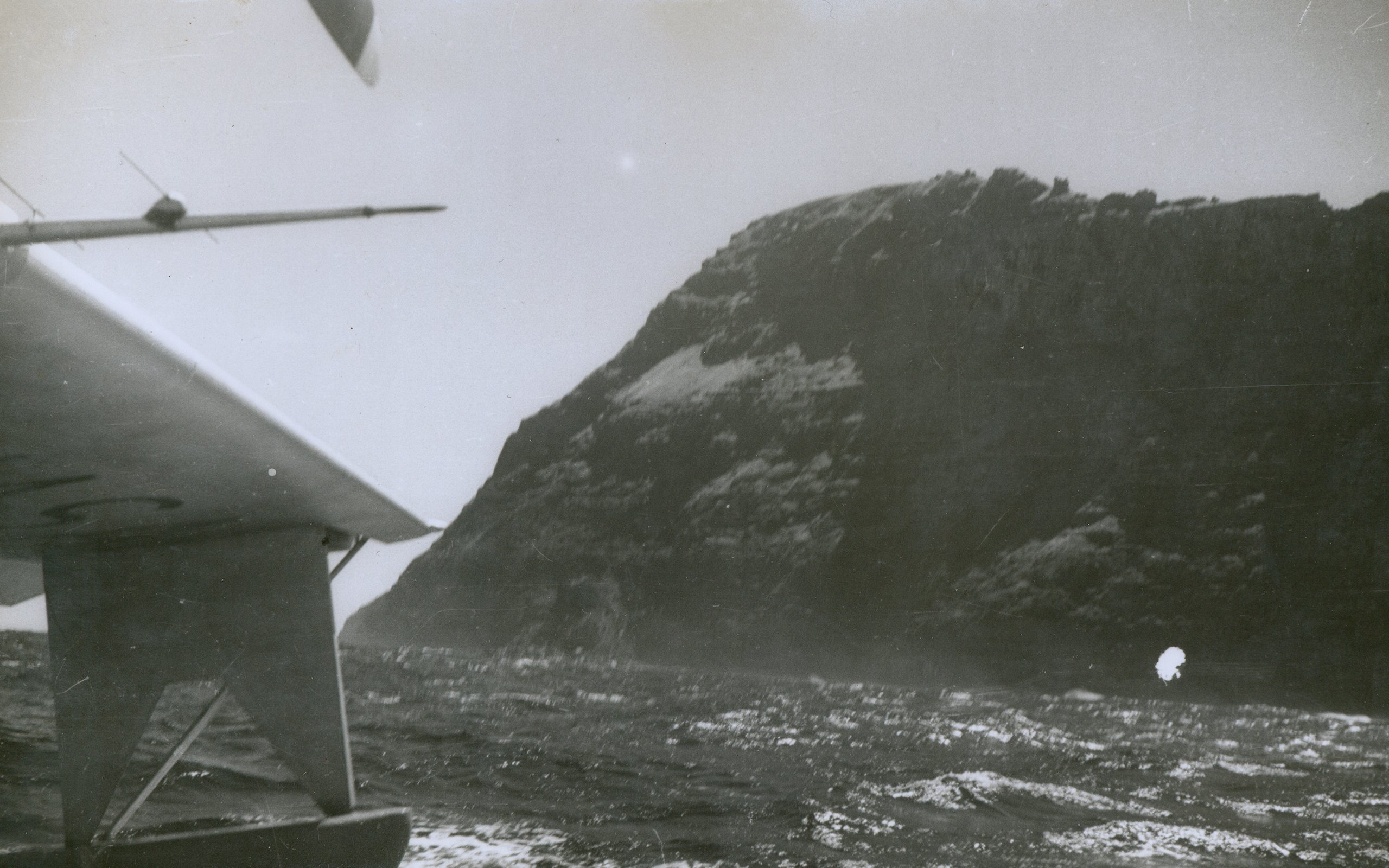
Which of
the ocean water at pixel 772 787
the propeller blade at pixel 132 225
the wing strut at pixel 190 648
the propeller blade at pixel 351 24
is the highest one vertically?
the propeller blade at pixel 351 24

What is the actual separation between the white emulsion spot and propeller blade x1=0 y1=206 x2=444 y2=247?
47.8 ft

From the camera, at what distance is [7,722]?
32.2 ft

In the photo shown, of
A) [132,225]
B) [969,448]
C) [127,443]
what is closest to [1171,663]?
[969,448]

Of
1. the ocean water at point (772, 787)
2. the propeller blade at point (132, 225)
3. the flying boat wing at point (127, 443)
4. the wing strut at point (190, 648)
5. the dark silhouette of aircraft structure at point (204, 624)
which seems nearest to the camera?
the propeller blade at point (132, 225)

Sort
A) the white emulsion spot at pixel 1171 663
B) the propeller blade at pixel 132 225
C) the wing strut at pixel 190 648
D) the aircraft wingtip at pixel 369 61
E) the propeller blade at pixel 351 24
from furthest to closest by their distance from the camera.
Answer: the white emulsion spot at pixel 1171 663 < the wing strut at pixel 190 648 < the aircraft wingtip at pixel 369 61 < the propeller blade at pixel 351 24 < the propeller blade at pixel 132 225

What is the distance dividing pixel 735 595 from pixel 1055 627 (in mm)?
10074

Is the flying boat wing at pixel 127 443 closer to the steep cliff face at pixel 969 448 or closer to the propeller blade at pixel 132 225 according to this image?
the propeller blade at pixel 132 225

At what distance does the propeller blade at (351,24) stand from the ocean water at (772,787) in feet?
15.4

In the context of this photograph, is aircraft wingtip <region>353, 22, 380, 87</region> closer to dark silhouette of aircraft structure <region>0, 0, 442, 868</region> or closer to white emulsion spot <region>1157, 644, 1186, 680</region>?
dark silhouette of aircraft structure <region>0, 0, 442, 868</region>

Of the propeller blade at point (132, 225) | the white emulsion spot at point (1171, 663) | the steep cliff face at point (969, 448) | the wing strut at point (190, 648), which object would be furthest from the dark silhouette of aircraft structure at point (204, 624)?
the white emulsion spot at point (1171, 663)

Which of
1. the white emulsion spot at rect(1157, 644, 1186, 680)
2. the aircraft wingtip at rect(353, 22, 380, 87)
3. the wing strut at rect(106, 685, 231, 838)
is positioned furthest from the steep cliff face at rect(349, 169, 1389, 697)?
the wing strut at rect(106, 685, 231, 838)

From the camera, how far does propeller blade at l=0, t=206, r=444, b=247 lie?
89.3 inches

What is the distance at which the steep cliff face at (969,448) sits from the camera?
1391 centimetres

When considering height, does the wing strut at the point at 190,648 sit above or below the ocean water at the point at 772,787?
above
